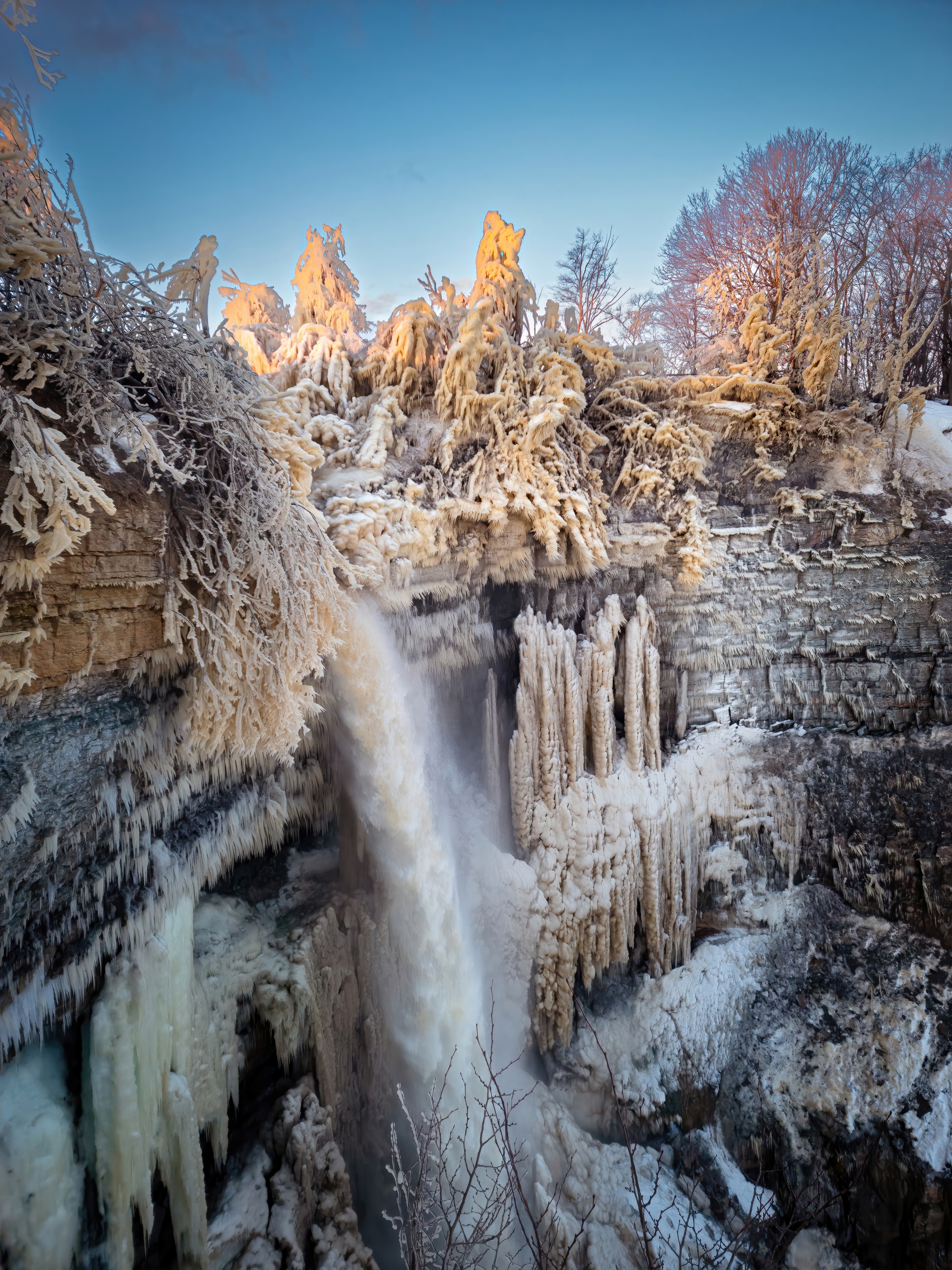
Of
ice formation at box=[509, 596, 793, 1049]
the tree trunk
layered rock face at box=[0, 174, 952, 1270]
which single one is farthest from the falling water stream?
the tree trunk

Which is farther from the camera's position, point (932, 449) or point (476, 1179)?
point (932, 449)

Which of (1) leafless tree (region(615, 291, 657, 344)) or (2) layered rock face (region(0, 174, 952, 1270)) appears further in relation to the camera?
(1) leafless tree (region(615, 291, 657, 344))

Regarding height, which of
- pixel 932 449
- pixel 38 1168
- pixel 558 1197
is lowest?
pixel 558 1197

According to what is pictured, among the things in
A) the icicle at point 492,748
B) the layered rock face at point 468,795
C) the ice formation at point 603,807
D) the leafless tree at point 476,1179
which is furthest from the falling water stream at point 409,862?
the ice formation at point 603,807

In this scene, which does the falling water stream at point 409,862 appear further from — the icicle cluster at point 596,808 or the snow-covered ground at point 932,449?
the snow-covered ground at point 932,449

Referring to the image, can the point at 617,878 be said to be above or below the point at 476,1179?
above

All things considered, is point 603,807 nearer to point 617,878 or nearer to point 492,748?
point 617,878

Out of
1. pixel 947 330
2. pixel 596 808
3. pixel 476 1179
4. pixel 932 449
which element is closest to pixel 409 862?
pixel 596 808

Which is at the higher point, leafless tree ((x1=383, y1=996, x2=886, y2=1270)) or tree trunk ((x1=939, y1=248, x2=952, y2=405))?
tree trunk ((x1=939, y1=248, x2=952, y2=405))

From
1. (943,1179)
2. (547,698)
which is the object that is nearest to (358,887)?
(547,698)

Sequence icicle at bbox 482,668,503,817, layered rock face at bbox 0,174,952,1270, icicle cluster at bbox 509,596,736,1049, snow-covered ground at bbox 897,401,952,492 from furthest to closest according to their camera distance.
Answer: snow-covered ground at bbox 897,401,952,492
icicle at bbox 482,668,503,817
icicle cluster at bbox 509,596,736,1049
layered rock face at bbox 0,174,952,1270

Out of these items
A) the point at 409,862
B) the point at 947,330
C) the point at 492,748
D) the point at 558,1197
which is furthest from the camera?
the point at 947,330

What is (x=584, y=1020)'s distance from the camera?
6.04 m

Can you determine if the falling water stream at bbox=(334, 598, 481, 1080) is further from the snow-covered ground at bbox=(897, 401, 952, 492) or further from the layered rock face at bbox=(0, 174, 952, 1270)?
the snow-covered ground at bbox=(897, 401, 952, 492)
